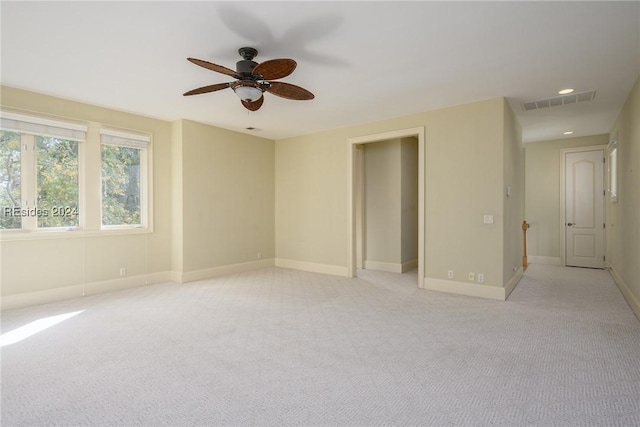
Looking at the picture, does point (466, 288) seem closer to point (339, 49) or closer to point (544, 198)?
point (339, 49)

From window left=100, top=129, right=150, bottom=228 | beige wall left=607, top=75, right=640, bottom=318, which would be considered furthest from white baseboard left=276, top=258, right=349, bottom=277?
beige wall left=607, top=75, right=640, bottom=318

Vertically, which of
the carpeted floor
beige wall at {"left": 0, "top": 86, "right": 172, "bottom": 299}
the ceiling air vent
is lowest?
the carpeted floor

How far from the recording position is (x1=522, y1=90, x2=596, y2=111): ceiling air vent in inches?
172

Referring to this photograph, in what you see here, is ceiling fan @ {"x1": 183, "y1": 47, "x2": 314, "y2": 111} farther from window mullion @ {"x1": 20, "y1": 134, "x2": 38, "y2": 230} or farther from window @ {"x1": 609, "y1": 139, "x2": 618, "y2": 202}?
window @ {"x1": 609, "y1": 139, "x2": 618, "y2": 202}

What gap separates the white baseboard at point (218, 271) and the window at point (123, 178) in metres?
1.04

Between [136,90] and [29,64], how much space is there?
102 centimetres

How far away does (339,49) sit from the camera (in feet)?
10.2

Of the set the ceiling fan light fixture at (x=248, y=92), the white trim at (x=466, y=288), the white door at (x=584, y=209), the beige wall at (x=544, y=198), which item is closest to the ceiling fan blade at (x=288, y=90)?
the ceiling fan light fixture at (x=248, y=92)

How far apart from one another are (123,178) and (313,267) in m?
3.62

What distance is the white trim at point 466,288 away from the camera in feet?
14.7

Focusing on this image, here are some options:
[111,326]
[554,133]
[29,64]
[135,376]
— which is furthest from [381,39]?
[554,133]

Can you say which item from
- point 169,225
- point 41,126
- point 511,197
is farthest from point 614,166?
point 41,126

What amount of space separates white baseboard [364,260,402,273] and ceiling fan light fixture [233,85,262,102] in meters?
4.44

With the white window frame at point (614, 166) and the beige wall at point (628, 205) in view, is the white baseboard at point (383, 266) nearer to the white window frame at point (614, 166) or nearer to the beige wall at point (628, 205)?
the beige wall at point (628, 205)
